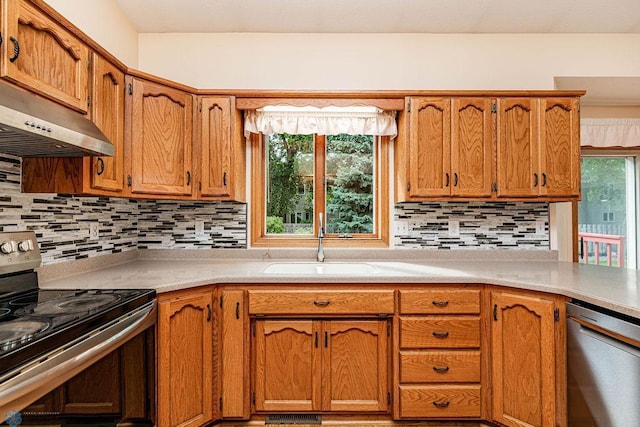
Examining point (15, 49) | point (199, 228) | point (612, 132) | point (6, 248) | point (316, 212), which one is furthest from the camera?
point (612, 132)

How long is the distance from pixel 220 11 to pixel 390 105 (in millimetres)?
1271

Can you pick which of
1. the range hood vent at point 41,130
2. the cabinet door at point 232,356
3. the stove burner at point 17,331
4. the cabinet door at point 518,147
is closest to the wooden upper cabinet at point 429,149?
the cabinet door at point 518,147

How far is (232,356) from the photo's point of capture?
194 centimetres

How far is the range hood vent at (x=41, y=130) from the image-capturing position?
1078 mm

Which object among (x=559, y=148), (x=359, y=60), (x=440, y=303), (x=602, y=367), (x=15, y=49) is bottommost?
(x=602, y=367)

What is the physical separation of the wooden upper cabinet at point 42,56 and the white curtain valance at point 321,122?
104cm

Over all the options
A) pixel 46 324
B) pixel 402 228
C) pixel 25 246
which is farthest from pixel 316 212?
pixel 46 324

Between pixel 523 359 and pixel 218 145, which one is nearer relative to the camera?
pixel 523 359

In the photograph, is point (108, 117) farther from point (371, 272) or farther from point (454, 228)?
point (454, 228)

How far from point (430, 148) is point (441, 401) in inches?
57.8

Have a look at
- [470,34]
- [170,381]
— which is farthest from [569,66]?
[170,381]

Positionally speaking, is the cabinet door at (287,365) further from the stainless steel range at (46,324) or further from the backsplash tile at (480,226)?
the backsplash tile at (480,226)

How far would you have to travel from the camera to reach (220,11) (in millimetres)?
2350

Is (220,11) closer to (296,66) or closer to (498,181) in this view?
(296,66)
